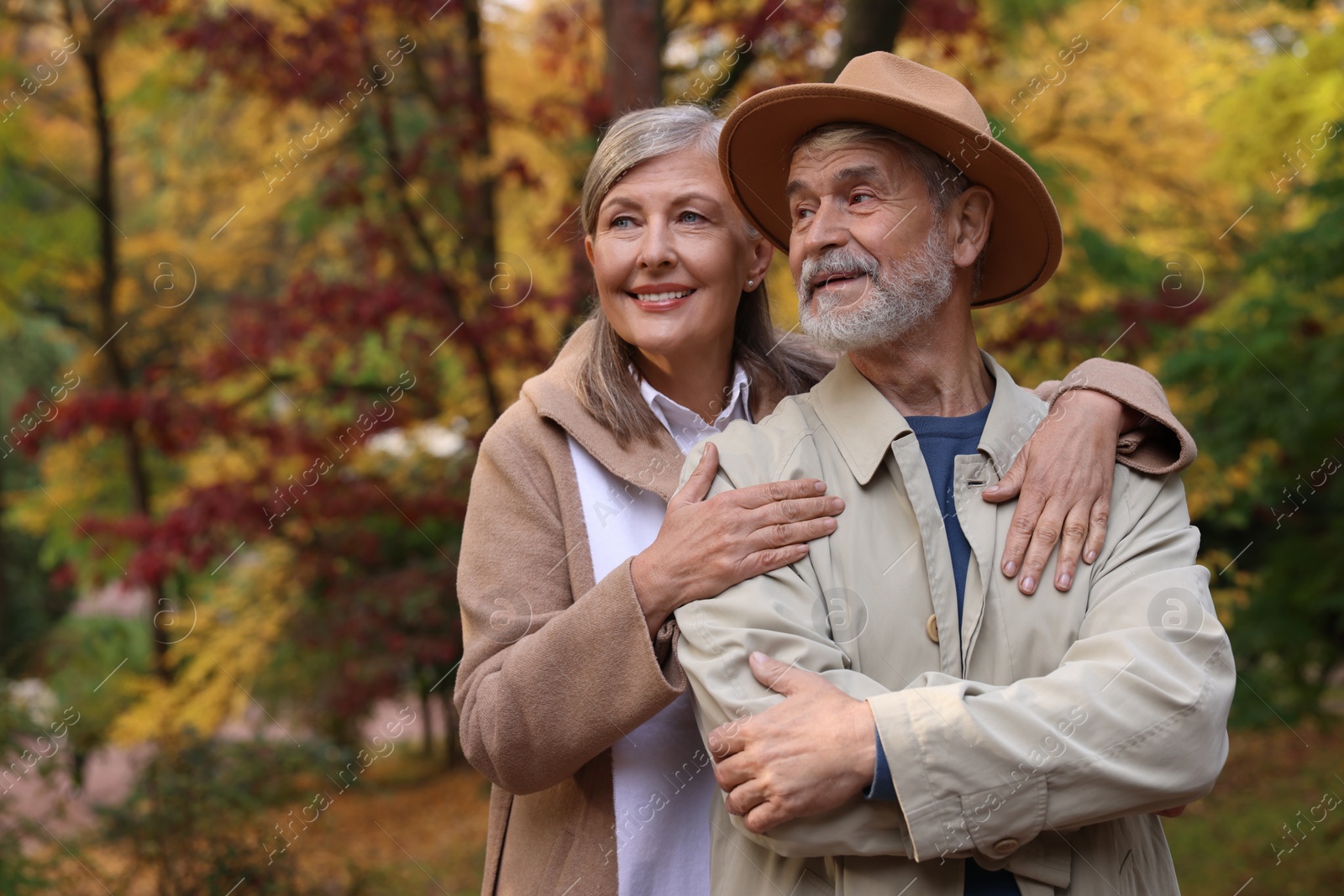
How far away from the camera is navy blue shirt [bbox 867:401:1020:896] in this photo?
175 cm

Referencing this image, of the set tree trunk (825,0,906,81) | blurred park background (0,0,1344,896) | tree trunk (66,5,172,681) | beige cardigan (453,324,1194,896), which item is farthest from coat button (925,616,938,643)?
tree trunk (66,5,172,681)

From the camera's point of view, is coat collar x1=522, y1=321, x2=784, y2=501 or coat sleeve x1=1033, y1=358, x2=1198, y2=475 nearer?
coat sleeve x1=1033, y1=358, x2=1198, y2=475

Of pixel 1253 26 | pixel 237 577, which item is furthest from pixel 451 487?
pixel 1253 26

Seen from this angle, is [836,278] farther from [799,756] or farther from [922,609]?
[799,756]

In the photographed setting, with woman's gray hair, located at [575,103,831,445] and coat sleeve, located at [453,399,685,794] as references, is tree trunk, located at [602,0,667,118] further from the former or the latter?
coat sleeve, located at [453,399,685,794]

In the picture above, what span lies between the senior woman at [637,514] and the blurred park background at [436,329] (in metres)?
1.33

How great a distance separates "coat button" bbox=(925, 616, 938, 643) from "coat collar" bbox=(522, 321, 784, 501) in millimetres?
Answer: 560

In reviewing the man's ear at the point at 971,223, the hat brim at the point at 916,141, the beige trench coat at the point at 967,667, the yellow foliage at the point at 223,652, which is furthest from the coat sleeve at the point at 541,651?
the yellow foliage at the point at 223,652

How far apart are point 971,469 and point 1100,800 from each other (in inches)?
22.5

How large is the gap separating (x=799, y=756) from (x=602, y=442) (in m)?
0.80

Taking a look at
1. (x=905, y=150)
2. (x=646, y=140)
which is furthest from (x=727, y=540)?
(x=646, y=140)

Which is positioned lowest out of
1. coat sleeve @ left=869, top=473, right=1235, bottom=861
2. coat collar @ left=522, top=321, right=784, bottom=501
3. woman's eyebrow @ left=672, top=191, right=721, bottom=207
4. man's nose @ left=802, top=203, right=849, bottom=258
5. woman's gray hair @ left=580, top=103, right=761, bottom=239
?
coat sleeve @ left=869, top=473, right=1235, bottom=861

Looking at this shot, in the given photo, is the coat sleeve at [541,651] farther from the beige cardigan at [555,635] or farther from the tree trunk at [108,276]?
the tree trunk at [108,276]

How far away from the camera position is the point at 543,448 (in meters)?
2.21
